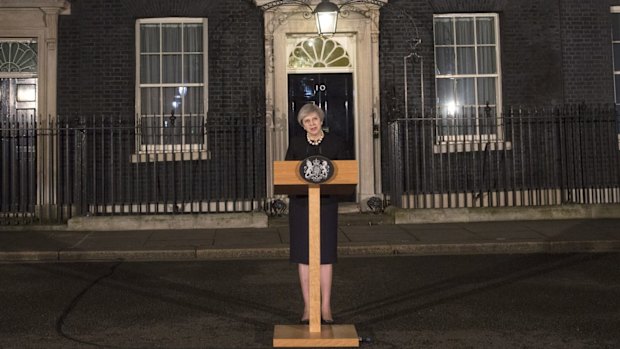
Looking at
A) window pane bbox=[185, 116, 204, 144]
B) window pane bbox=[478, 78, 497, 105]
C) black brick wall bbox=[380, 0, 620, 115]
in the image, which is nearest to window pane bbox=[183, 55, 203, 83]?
window pane bbox=[185, 116, 204, 144]

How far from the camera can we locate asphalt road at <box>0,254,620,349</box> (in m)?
4.22

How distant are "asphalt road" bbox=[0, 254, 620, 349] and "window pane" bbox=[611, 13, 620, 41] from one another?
6.29m

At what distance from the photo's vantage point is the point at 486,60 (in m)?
11.7

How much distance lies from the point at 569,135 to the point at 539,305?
6835mm

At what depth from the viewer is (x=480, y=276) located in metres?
6.39

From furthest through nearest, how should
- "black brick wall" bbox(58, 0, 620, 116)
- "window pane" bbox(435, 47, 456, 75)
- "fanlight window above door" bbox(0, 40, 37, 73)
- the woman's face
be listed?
1. "window pane" bbox(435, 47, 456, 75)
2. "fanlight window above door" bbox(0, 40, 37, 73)
3. "black brick wall" bbox(58, 0, 620, 116)
4. the woman's face

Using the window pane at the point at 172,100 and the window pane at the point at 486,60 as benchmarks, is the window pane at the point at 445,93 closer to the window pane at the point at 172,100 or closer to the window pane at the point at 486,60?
the window pane at the point at 486,60

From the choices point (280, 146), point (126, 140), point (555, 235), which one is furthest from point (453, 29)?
point (126, 140)

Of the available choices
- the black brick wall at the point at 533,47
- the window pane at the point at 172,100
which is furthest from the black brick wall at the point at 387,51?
the window pane at the point at 172,100

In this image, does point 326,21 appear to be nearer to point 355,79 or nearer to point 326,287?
point 355,79

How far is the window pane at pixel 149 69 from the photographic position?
11336mm

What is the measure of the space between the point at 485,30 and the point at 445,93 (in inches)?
58.1

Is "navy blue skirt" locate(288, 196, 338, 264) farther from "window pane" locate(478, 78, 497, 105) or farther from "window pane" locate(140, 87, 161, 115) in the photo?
"window pane" locate(478, 78, 497, 105)

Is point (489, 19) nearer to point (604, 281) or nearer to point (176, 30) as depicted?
point (176, 30)
